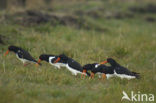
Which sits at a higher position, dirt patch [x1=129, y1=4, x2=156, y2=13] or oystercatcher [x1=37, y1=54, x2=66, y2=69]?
oystercatcher [x1=37, y1=54, x2=66, y2=69]

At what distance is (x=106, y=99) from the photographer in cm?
681

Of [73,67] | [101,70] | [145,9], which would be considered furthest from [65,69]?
[145,9]

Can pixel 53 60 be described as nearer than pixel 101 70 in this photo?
No

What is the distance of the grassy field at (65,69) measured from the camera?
6.87 metres

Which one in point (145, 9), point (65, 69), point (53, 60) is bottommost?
point (145, 9)

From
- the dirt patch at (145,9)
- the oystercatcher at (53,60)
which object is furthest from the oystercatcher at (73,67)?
the dirt patch at (145,9)

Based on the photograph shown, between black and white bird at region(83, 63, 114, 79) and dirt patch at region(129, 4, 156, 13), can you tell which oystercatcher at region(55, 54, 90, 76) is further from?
dirt patch at region(129, 4, 156, 13)

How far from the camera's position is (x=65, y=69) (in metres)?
9.45

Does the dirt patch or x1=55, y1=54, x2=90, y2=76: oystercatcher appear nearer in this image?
x1=55, y1=54, x2=90, y2=76: oystercatcher

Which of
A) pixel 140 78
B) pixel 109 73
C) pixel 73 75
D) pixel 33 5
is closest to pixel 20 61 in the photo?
pixel 73 75

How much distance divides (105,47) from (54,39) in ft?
7.93

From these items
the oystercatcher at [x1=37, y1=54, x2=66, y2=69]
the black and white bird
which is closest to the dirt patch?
the oystercatcher at [x1=37, y1=54, x2=66, y2=69]

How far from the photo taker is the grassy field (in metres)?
6.87

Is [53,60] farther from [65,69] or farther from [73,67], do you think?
[73,67]
